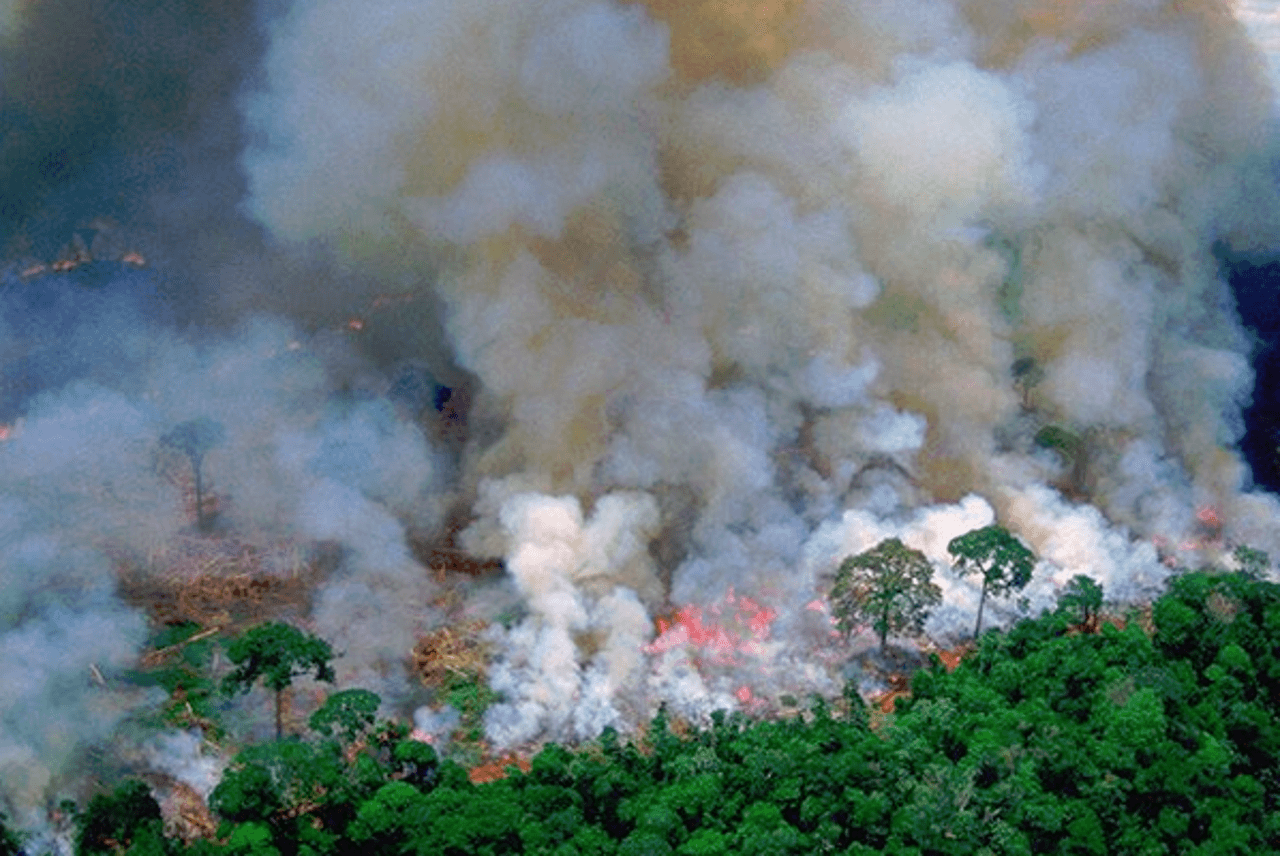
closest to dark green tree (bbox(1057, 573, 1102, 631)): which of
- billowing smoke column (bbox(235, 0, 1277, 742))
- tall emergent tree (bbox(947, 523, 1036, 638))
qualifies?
tall emergent tree (bbox(947, 523, 1036, 638))

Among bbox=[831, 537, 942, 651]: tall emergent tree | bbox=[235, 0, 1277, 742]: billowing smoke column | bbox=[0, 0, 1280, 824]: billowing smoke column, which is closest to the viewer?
bbox=[831, 537, 942, 651]: tall emergent tree

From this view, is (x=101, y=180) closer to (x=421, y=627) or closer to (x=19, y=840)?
(x=421, y=627)

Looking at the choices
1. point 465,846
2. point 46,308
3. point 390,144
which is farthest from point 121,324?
point 465,846

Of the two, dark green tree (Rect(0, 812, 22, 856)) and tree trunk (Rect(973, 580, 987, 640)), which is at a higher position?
tree trunk (Rect(973, 580, 987, 640))

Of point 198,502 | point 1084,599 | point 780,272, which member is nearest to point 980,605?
point 1084,599

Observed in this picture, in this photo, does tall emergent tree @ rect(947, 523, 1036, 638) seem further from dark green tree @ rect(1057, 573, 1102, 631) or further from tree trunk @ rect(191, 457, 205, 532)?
tree trunk @ rect(191, 457, 205, 532)

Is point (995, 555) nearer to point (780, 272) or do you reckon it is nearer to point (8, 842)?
point (780, 272)

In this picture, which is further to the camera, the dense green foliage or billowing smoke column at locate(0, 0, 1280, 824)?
billowing smoke column at locate(0, 0, 1280, 824)
